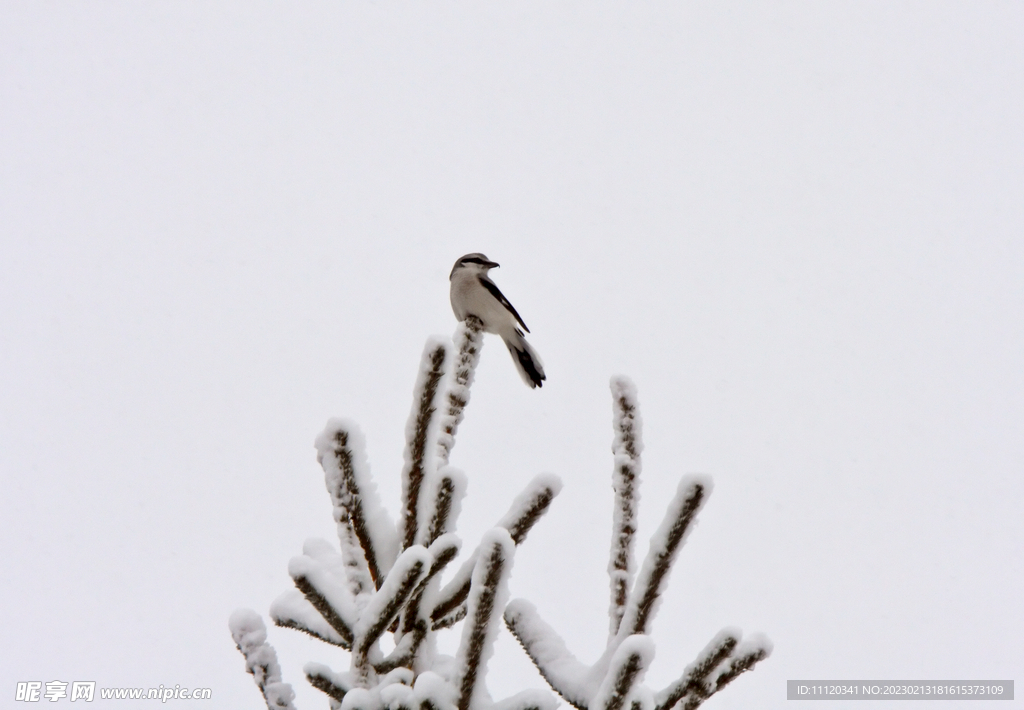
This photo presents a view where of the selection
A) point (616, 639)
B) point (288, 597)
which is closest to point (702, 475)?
point (616, 639)

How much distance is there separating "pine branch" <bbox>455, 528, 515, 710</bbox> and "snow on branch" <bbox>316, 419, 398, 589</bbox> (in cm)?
42

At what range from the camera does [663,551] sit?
1810 millimetres

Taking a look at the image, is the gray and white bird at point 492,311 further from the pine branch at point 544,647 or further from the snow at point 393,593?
the snow at point 393,593

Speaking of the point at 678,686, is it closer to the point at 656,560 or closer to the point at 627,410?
the point at 656,560

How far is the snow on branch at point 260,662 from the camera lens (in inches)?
66.6

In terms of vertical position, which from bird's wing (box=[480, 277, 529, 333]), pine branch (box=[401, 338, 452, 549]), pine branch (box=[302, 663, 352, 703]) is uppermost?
bird's wing (box=[480, 277, 529, 333])

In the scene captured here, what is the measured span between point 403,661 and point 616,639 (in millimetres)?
524

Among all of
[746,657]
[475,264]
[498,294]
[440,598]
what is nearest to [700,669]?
[746,657]

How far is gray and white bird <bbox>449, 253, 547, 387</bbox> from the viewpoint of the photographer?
5578mm

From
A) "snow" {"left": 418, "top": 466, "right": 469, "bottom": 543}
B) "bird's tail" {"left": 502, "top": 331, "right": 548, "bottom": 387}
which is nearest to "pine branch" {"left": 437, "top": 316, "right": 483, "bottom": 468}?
"snow" {"left": 418, "top": 466, "right": 469, "bottom": 543}

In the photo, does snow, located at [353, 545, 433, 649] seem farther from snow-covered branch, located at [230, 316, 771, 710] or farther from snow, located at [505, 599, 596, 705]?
snow, located at [505, 599, 596, 705]

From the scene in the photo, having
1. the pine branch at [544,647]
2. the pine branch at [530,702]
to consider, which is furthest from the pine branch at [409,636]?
Result: the pine branch at [530,702]

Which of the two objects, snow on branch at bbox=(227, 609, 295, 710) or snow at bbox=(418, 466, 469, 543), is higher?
snow at bbox=(418, 466, 469, 543)

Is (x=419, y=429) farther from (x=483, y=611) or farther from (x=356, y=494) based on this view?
(x=483, y=611)
